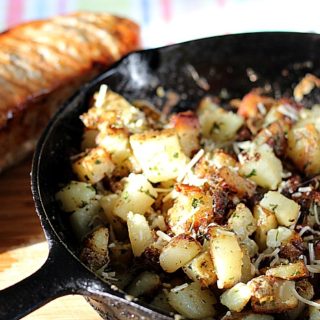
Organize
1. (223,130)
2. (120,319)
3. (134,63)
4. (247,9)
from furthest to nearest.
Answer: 1. (247,9)
2. (134,63)
3. (223,130)
4. (120,319)

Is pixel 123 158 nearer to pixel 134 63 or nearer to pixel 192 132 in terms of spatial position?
pixel 192 132

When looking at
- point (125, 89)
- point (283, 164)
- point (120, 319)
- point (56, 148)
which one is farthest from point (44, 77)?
point (120, 319)

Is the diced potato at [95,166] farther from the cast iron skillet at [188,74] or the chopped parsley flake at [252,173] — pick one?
the chopped parsley flake at [252,173]

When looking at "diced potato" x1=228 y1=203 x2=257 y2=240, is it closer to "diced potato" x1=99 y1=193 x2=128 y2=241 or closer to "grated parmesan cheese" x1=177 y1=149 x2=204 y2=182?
"grated parmesan cheese" x1=177 y1=149 x2=204 y2=182

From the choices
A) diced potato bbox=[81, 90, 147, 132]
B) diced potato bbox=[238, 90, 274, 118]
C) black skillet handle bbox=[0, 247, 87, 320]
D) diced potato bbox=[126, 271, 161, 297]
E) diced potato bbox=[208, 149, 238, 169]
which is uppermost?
diced potato bbox=[81, 90, 147, 132]

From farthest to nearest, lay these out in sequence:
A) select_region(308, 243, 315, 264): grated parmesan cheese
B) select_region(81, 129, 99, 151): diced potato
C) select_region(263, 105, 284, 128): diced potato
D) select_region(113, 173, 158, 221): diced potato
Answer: select_region(263, 105, 284, 128): diced potato, select_region(81, 129, 99, 151): diced potato, select_region(113, 173, 158, 221): diced potato, select_region(308, 243, 315, 264): grated parmesan cheese

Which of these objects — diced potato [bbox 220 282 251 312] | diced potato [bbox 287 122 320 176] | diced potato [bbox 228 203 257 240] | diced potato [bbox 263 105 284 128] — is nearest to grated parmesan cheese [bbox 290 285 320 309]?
diced potato [bbox 220 282 251 312]
